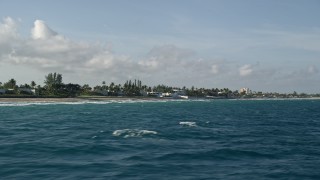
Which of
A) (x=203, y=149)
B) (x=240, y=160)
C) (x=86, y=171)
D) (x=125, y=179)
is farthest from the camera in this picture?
(x=203, y=149)

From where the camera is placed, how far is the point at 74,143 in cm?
4831

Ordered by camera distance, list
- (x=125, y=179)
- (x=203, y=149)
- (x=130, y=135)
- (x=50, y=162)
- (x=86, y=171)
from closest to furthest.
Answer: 1. (x=125, y=179)
2. (x=86, y=171)
3. (x=50, y=162)
4. (x=203, y=149)
5. (x=130, y=135)

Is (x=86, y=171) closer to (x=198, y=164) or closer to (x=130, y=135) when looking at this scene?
(x=198, y=164)

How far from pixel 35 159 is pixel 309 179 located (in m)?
24.5

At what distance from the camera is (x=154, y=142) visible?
50.5m

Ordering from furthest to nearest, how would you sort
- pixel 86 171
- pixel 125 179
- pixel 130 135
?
pixel 130 135
pixel 86 171
pixel 125 179

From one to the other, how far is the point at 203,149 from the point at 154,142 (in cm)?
765

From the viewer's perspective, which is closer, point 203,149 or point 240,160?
point 240,160

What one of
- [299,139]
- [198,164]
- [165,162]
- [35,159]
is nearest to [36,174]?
[35,159]

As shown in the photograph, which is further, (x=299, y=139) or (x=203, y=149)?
(x=299, y=139)

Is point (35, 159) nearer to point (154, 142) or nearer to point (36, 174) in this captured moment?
point (36, 174)

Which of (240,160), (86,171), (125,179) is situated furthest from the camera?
(240,160)

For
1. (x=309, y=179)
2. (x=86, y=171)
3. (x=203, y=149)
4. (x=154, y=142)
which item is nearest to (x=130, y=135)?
(x=154, y=142)

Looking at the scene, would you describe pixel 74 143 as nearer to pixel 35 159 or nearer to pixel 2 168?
pixel 35 159
